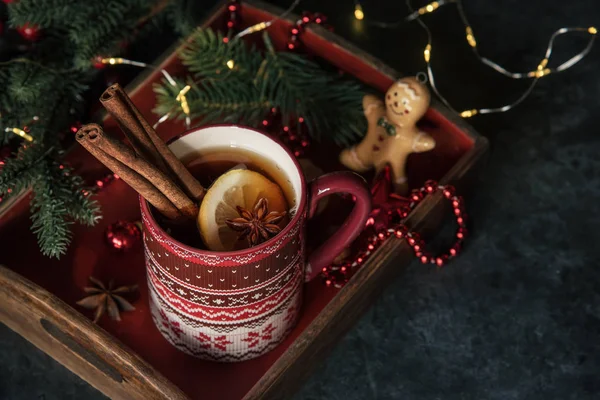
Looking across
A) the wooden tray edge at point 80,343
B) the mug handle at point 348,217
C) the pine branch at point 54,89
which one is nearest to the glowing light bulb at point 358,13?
the pine branch at point 54,89

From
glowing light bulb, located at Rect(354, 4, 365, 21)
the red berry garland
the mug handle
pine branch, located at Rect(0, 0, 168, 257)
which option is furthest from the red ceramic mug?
glowing light bulb, located at Rect(354, 4, 365, 21)

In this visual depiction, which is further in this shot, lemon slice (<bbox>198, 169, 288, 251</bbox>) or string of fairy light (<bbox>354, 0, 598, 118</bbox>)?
string of fairy light (<bbox>354, 0, 598, 118</bbox>)

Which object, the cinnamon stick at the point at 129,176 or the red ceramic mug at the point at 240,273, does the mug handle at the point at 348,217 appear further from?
the cinnamon stick at the point at 129,176

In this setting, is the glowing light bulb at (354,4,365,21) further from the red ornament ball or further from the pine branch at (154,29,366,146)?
the red ornament ball

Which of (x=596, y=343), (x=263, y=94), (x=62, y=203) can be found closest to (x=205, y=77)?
(x=263, y=94)

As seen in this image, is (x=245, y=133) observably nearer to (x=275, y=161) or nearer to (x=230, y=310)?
(x=275, y=161)

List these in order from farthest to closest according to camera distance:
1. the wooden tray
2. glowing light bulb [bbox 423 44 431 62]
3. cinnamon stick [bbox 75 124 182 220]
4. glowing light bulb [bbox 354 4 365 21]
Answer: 1. glowing light bulb [bbox 354 4 365 21]
2. glowing light bulb [bbox 423 44 431 62]
3. the wooden tray
4. cinnamon stick [bbox 75 124 182 220]
